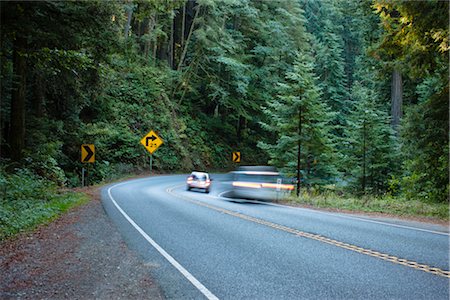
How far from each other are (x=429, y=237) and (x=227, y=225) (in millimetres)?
5358

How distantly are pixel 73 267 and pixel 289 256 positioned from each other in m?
4.08

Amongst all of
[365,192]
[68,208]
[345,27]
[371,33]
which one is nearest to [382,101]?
[371,33]

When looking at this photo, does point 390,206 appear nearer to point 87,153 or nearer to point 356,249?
point 356,249

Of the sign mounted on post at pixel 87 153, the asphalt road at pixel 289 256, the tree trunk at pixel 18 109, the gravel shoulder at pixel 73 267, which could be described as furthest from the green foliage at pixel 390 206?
the sign mounted on post at pixel 87 153

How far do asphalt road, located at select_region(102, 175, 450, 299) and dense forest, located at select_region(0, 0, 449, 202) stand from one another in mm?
5670

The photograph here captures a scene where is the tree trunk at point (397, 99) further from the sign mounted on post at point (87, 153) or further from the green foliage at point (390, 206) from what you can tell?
the sign mounted on post at point (87, 153)

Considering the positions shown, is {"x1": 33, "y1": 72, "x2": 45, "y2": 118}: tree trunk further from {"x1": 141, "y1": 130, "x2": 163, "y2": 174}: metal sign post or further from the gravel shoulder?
the gravel shoulder

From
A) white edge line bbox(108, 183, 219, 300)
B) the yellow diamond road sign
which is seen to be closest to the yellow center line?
white edge line bbox(108, 183, 219, 300)

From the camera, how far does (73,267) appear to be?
6.78 m

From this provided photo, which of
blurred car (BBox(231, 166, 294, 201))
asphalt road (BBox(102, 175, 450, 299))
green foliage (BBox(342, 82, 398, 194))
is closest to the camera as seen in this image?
asphalt road (BBox(102, 175, 450, 299))

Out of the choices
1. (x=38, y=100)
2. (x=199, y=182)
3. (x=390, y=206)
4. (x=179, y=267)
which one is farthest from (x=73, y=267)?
(x=199, y=182)

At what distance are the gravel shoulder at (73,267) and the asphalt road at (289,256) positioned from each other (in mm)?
378

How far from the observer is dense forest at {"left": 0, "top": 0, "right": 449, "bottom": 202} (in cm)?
1256

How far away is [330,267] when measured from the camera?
6.67 meters
